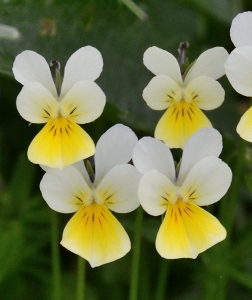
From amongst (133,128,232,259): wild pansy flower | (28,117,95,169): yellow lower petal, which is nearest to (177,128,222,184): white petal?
(133,128,232,259): wild pansy flower

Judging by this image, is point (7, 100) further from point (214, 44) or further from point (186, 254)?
point (186, 254)

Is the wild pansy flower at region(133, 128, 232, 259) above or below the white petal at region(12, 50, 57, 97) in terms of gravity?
below

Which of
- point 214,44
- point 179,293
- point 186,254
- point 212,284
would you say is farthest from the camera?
point 214,44

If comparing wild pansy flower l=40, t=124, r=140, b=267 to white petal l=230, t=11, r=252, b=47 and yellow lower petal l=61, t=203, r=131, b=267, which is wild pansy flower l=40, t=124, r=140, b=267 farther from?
white petal l=230, t=11, r=252, b=47

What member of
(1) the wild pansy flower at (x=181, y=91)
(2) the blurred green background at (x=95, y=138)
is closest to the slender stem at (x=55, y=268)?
(2) the blurred green background at (x=95, y=138)

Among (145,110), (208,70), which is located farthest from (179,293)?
(208,70)
